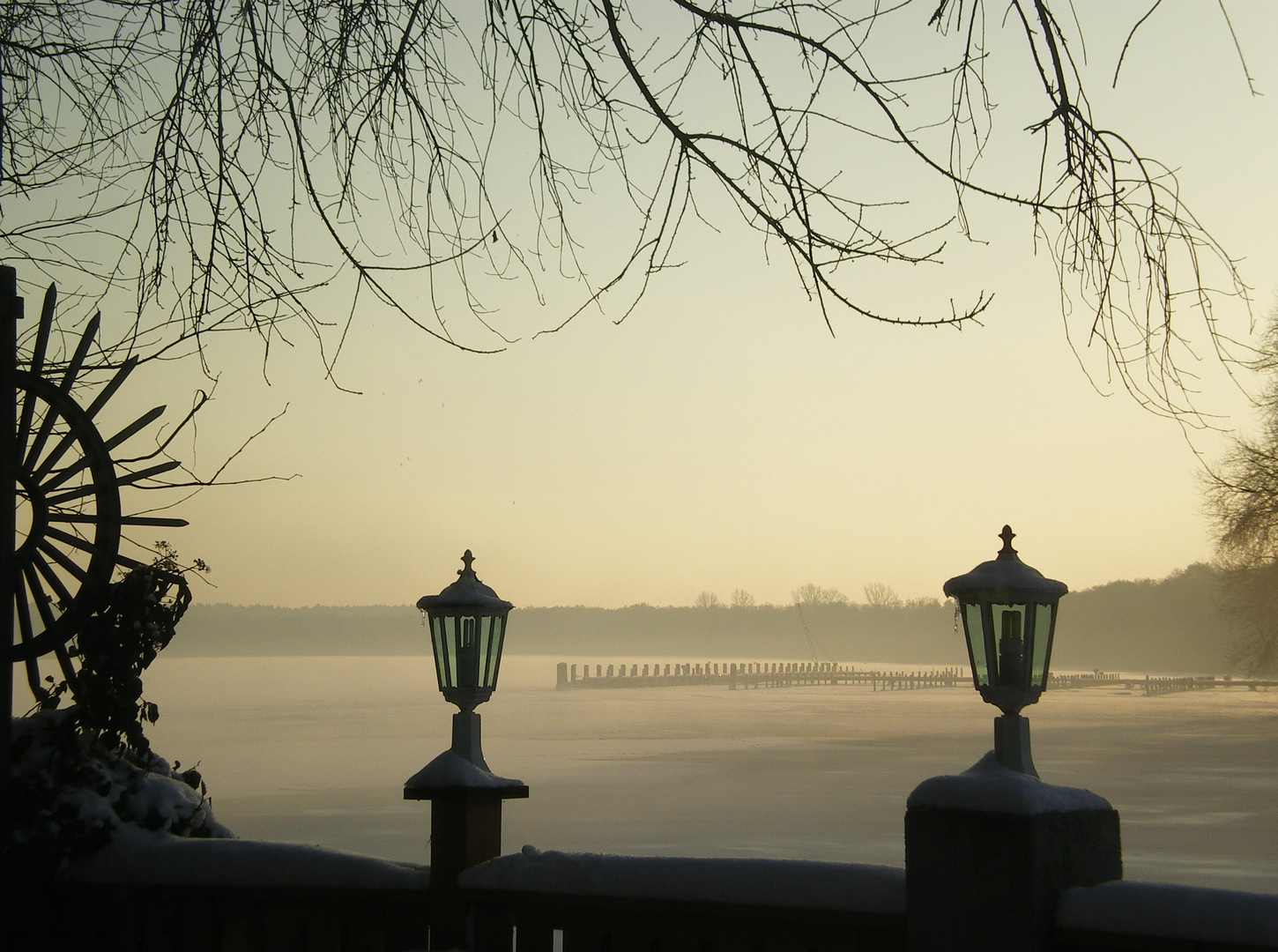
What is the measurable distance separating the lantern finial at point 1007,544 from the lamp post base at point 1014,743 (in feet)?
2.17

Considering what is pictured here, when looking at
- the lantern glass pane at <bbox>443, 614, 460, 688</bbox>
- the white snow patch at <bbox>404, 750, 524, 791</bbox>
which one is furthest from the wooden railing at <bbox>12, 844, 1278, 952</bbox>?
the lantern glass pane at <bbox>443, 614, 460, 688</bbox>

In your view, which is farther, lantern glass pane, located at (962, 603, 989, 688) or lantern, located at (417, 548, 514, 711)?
lantern, located at (417, 548, 514, 711)

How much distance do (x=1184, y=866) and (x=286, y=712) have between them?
96.9ft

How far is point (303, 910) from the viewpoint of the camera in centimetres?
388

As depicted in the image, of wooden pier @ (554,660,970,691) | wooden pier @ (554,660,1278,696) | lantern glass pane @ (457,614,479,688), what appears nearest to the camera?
lantern glass pane @ (457,614,479,688)

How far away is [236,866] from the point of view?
3.91 metres

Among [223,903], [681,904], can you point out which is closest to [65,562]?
[223,903]

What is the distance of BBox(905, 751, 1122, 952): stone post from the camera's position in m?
2.80

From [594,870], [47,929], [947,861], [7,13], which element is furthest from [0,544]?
[947,861]

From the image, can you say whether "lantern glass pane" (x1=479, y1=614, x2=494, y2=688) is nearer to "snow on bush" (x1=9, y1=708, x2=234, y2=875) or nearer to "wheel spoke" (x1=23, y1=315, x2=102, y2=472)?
"snow on bush" (x1=9, y1=708, x2=234, y2=875)

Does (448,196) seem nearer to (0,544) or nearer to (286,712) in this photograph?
(0,544)

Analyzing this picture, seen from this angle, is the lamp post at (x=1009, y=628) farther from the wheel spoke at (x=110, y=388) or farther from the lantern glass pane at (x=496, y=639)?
the wheel spoke at (x=110, y=388)

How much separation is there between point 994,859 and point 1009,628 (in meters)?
1.47

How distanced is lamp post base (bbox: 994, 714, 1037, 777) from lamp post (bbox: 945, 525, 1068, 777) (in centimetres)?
18
